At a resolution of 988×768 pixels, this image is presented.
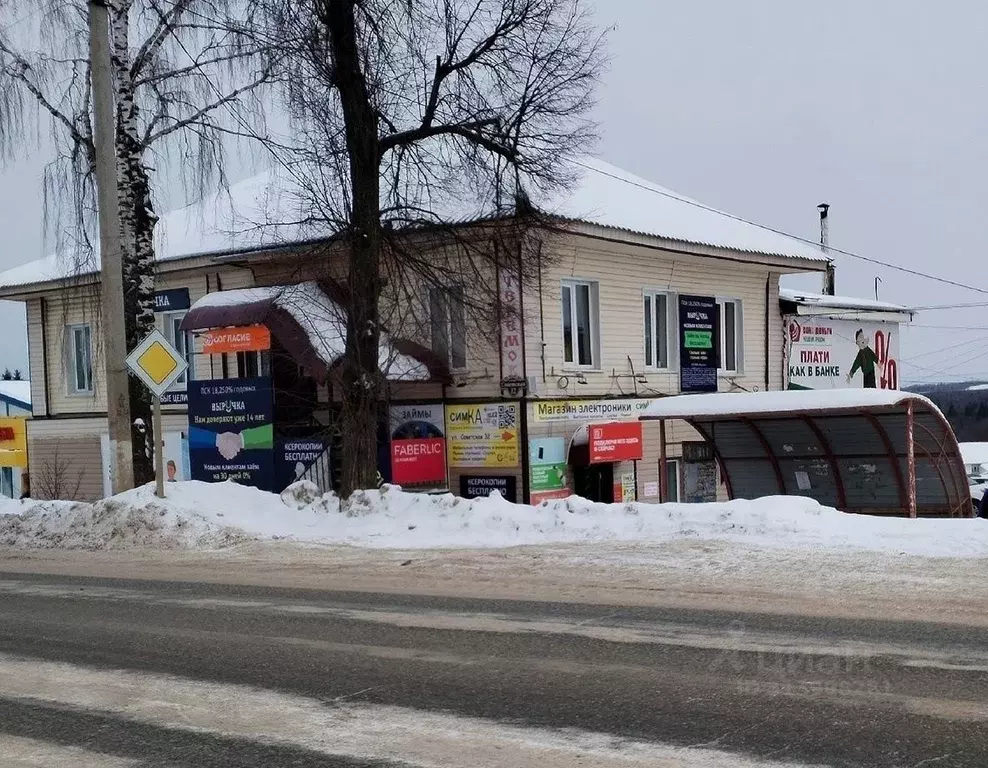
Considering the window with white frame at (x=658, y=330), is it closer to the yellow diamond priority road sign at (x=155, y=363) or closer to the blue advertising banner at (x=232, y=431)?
the blue advertising banner at (x=232, y=431)

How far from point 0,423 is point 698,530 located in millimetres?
20509

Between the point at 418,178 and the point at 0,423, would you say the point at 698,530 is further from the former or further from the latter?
the point at 0,423

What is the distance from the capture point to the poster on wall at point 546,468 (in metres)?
18.7

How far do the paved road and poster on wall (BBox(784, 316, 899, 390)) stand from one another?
59.0ft

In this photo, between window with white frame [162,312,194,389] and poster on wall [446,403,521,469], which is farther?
window with white frame [162,312,194,389]

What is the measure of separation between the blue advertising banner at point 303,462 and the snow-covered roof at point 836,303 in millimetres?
11246

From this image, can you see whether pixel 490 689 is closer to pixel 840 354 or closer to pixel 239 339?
pixel 239 339

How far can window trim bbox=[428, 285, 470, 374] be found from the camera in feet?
53.7

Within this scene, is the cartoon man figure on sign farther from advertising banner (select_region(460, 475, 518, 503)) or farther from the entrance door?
advertising banner (select_region(460, 475, 518, 503))

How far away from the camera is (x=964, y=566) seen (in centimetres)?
902

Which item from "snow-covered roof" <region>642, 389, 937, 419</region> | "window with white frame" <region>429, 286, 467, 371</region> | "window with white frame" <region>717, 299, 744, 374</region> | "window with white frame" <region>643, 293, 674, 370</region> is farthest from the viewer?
"window with white frame" <region>717, 299, 744, 374</region>

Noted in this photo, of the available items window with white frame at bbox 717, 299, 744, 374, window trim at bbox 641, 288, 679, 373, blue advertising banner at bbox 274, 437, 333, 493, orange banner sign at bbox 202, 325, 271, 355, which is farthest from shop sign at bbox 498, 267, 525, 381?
window with white frame at bbox 717, 299, 744, 374

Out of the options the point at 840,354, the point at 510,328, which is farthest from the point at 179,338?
the point at 840,354

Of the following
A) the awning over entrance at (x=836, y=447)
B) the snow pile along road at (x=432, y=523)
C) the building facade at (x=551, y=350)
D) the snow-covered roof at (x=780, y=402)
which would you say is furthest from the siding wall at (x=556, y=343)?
the snow pile along road at (x=432, y=523)
